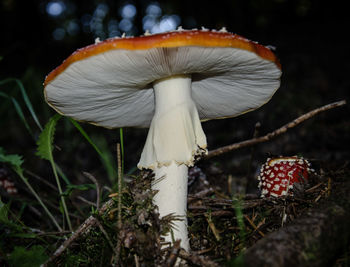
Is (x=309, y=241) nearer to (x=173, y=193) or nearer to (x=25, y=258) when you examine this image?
(x=173, y=193)

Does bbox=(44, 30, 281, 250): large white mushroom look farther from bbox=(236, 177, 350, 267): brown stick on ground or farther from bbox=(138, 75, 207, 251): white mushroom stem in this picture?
bbox=(236, 177, 350, 267): brown stick on ground

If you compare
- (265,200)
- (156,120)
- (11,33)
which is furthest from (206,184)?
(11,33)

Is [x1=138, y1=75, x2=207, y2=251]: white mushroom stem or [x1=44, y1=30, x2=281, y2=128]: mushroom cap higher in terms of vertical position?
[x1=44, y1=30, x2=281, y2=128]: mushroom cap

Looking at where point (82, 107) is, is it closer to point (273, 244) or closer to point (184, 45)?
point (184, 45)

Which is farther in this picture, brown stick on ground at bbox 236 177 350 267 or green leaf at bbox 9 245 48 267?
green leaf at bbox 9 245 48 267

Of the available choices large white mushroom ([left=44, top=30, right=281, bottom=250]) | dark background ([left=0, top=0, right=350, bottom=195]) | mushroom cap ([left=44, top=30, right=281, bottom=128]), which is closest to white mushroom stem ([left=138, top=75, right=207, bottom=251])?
large white mushroom ([left=44, top=30, right=281, bottom=250])

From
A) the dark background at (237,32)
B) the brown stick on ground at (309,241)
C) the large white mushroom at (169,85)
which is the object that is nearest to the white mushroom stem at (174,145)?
the large white mushroom at (169,85)

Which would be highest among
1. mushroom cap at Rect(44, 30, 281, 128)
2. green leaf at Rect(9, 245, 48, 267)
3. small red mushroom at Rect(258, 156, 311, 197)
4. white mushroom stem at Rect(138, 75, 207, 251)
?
mushroom cap at Rect(44, 30, 281, 128)
